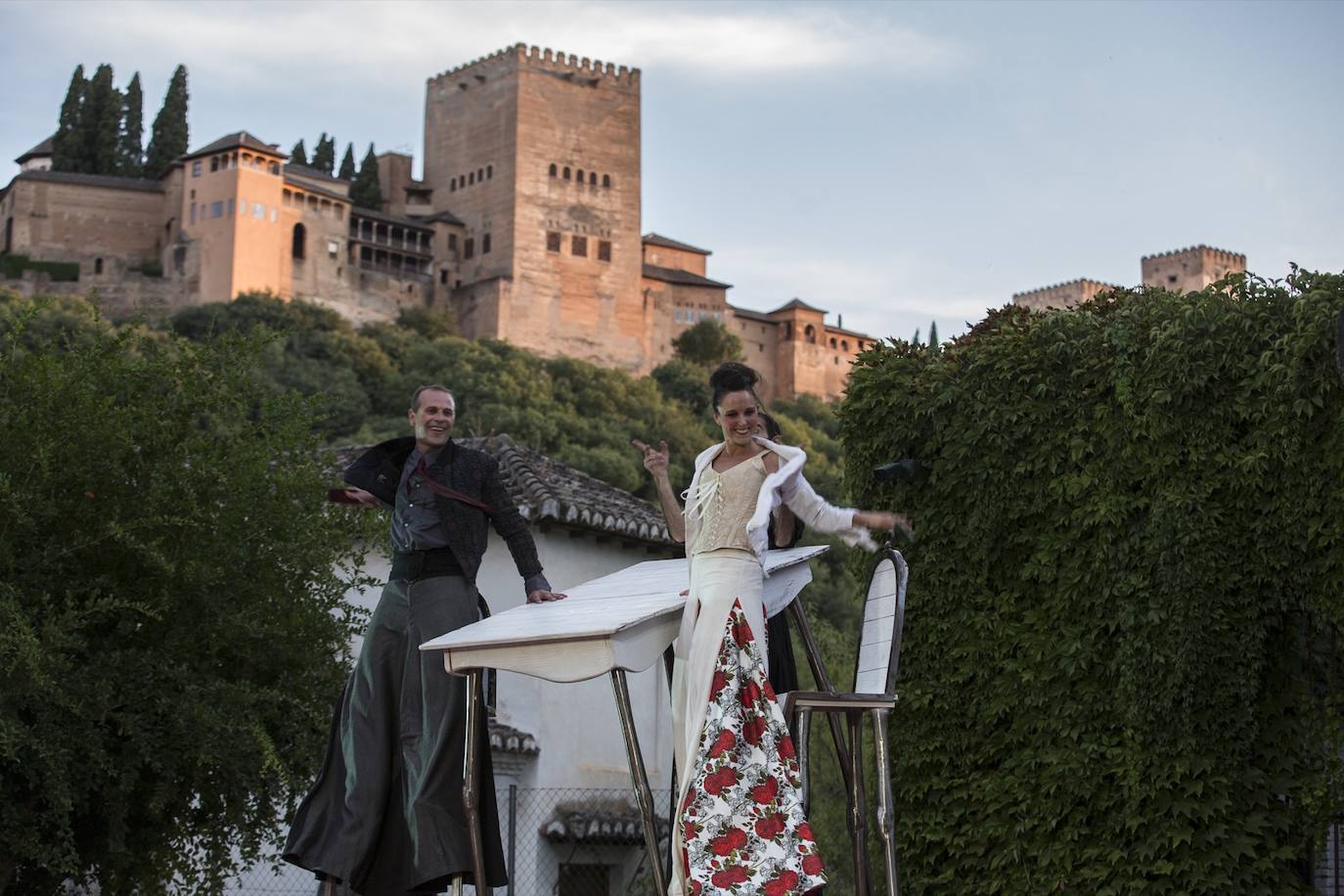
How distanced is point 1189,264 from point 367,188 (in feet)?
140

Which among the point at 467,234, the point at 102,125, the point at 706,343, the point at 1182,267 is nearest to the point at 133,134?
the point at 102,125

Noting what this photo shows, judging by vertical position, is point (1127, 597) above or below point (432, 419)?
below

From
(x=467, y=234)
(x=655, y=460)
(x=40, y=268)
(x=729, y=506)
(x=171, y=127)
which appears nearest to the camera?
(x=729, y=506)

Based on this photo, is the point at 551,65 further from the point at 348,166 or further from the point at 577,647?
the point at 577,647

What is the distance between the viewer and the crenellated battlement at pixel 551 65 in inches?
3351

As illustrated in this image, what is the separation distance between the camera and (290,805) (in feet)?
37.0

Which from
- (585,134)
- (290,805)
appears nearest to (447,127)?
(585,134)

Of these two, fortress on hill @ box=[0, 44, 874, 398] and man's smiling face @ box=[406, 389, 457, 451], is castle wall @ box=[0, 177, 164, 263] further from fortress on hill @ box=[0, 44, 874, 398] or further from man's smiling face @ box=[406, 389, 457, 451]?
man's smiling face @ box=[406, 389, 457, 451]

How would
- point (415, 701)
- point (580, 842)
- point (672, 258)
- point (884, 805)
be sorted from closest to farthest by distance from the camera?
point (884, 805) → point (415, 701) → point (580, 842) → point (672, 258)

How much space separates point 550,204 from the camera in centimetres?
8381

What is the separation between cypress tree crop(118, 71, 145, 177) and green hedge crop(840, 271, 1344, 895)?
263 ft

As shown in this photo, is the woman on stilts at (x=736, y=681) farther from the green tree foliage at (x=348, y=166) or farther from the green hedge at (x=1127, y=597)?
the green tree foliage at (x=348, y=166)

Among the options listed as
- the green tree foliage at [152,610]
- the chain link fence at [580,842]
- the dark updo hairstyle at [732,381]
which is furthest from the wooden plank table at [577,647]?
the chain link fence at [580,842]

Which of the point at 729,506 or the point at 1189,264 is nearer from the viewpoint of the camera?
the point at 729,506
